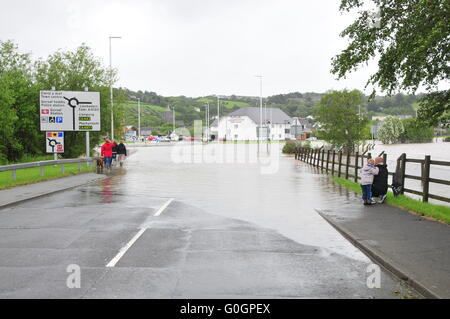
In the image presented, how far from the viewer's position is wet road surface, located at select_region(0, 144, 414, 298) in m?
5.85

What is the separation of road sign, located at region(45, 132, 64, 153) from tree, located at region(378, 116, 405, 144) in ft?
266

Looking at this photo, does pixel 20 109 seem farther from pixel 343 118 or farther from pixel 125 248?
pixel 343 118

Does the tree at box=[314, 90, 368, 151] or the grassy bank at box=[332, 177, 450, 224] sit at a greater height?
the tree at box=[314, 90, 368, 151]

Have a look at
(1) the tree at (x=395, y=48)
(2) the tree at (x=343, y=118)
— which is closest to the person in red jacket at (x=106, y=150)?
(1) the tree at (x=395, y=48)

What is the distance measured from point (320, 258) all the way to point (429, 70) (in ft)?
29.1

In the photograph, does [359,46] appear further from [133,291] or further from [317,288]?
[133,291]

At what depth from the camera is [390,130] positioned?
9594 centimetres

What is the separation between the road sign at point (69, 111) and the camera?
26.7 meters

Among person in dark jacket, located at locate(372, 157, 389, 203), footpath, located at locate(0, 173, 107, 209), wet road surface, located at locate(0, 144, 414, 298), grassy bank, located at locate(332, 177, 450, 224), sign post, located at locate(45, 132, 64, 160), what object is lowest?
footpath, located at locate(0, 173, 107, 209)

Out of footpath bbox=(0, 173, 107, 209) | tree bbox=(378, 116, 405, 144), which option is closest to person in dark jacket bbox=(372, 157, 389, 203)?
footpath bbox=(0, 173, 107, 209)

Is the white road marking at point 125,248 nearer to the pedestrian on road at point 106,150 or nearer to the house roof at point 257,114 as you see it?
the pedestrian on road at point 106,150

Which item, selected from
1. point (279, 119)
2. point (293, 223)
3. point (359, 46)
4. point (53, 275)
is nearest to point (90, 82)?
point (359, 46)

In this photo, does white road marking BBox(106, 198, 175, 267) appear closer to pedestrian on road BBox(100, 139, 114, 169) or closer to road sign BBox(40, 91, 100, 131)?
pedestrian on road BBox(100, 139, 114, 169)

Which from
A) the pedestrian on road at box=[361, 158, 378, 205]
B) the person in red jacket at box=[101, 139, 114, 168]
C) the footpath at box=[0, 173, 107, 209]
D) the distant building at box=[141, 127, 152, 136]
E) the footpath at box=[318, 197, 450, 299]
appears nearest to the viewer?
the footpath at box=[318, 197, 450, 299]
